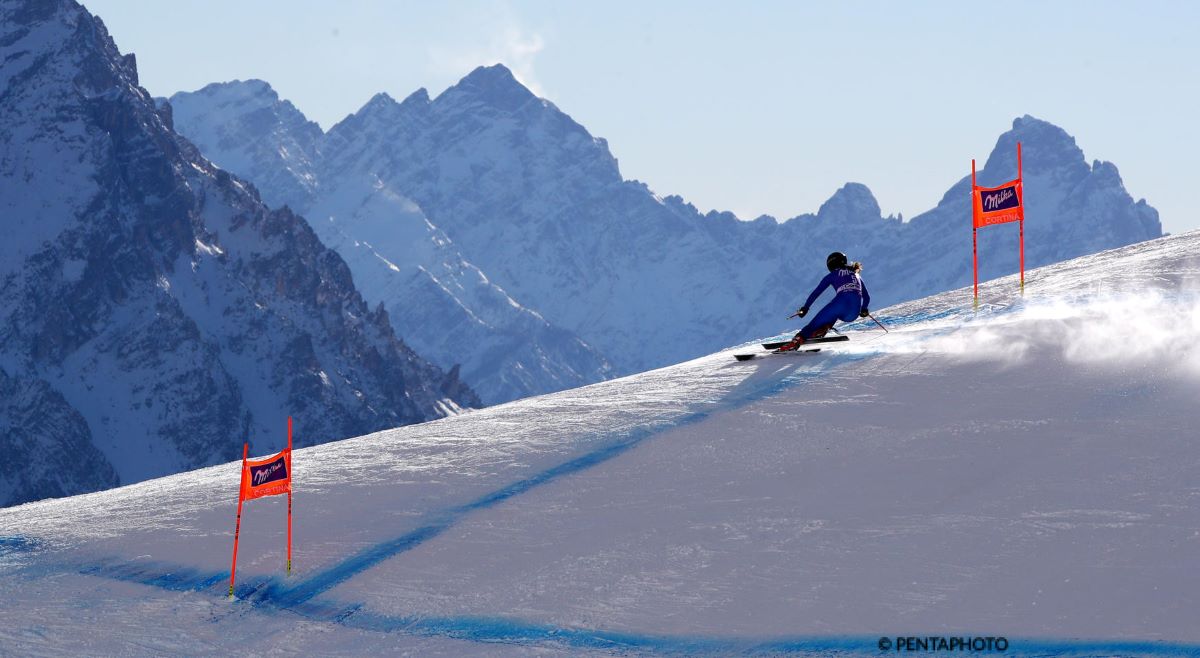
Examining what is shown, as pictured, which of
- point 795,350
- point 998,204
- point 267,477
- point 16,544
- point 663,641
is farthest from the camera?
point 998,204

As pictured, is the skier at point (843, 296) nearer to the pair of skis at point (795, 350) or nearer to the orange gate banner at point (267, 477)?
the pair of skis at point (795, 350)

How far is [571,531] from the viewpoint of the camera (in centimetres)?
1778

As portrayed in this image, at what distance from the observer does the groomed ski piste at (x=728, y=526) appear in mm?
14922

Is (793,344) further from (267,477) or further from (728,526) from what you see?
(267,477)

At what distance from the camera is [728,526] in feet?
56.6

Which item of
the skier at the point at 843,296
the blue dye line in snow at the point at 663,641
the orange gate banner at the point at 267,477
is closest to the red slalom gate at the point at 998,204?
Answer: the skier at the point at 843,296

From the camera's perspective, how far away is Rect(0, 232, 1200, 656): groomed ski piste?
1492 centimetres

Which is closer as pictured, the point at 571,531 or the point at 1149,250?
the point at 571,531

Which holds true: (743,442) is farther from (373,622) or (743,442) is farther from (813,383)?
(373,622)

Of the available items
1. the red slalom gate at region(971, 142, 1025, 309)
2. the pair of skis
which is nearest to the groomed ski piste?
the pair of skis

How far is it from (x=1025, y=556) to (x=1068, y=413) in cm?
432

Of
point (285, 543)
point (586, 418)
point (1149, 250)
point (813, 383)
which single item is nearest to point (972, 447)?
point (813, 383)

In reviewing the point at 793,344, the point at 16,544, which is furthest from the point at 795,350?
the point at 16,544

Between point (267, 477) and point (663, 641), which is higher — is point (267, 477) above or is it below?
above
